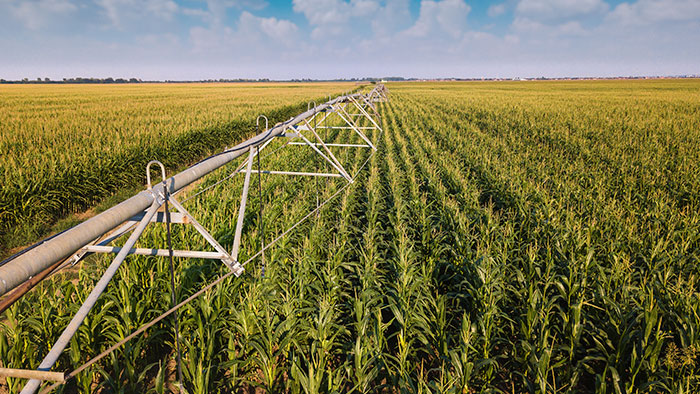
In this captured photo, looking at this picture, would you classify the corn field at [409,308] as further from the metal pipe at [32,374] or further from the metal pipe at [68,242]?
the metal pipe at [32,374]

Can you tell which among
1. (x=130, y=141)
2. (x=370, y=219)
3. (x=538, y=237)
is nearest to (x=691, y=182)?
(x=538, y=237)

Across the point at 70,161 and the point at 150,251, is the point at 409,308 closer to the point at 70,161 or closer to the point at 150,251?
the point at 150,251

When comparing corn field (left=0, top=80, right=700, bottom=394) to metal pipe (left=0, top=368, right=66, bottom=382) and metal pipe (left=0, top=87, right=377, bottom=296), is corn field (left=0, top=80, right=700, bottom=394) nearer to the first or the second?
metal pipe (left=0, top=87, right=377, bottom=296)

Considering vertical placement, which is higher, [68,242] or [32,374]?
[68,242]

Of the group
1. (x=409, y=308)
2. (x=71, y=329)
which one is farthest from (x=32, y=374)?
(x=409, y=308)

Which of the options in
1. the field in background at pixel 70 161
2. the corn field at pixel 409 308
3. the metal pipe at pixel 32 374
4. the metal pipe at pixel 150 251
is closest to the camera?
the metal pipe at pixel 32 374

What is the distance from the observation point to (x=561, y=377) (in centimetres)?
319

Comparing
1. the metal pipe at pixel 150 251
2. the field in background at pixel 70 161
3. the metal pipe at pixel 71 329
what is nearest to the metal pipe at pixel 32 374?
the metal pipe at pixel 71 329

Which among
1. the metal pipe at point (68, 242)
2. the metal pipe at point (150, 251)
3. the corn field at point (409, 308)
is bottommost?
the corn field at point (409, 308)

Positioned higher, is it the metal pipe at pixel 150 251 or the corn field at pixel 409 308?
the metal pipe at pixel 150 251

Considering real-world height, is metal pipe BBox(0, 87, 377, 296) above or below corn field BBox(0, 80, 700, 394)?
above

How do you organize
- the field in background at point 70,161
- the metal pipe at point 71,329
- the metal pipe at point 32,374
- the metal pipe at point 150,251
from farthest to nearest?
the field in background at point 70,161, the metal pipe at point 150,251, the metal pipe at point 71,329, the metal pipe at point 32,374

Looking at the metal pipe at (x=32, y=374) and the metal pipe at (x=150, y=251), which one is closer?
the metal pipe at (x=32, y=374)

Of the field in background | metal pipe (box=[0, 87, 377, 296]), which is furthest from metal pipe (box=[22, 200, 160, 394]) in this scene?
the field in background
